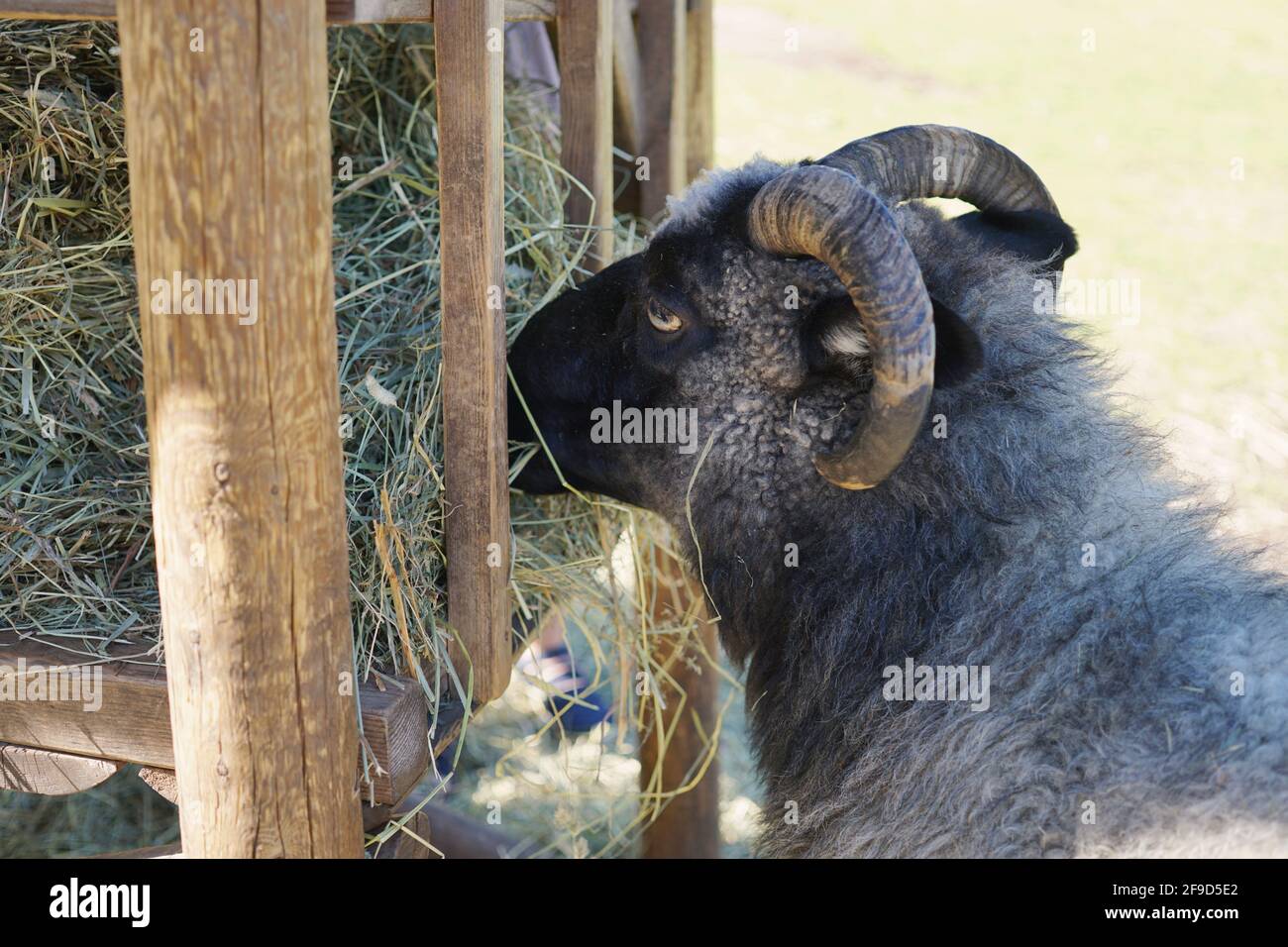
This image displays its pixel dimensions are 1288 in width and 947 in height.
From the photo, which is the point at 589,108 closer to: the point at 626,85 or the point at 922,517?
the point at 626,85

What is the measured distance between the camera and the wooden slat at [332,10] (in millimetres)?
2482

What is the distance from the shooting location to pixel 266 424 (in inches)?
90.3

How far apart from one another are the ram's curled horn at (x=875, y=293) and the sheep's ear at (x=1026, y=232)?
879 millimetres

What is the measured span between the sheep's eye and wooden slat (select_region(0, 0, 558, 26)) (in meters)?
1.06

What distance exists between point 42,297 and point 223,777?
6.94 feet

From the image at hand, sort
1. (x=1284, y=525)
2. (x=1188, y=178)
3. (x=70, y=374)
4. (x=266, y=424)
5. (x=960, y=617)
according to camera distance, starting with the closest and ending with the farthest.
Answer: (x=266, y=424), (x=960, y=617), (x=70, y=374), (x=1284, y=525), (x=1188, y=178)

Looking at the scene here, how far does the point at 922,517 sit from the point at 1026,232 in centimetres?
110

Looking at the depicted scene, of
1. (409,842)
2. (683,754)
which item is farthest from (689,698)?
(409,842)

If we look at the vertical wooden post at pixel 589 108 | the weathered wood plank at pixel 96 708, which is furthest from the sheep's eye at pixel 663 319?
the weathered wood plank at pixel 96 708

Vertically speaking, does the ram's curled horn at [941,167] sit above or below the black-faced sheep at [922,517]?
above

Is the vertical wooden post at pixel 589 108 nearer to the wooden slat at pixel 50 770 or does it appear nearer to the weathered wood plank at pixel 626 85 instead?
the weathered wood plank at pixel 626 85

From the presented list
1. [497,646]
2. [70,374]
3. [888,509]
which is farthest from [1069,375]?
[70,374]

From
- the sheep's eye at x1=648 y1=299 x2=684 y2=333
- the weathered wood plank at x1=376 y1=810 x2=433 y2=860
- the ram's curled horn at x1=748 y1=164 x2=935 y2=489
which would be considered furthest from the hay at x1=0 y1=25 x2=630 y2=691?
the ram's curled horn at x1=748 y1=164 x2=935 y2=489
